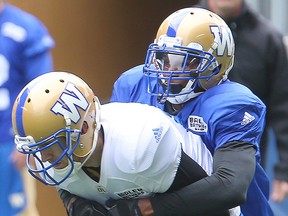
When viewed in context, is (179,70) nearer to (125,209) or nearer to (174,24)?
(174,24)

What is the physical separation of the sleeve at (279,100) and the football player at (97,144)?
160 cm

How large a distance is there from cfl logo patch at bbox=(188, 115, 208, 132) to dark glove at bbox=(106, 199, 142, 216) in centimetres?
36

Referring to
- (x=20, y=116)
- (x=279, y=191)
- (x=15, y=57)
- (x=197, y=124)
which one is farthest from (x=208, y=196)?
(x=15, y=57)

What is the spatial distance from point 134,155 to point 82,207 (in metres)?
0.26

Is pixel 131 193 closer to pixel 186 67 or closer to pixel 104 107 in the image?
pixel 104 107

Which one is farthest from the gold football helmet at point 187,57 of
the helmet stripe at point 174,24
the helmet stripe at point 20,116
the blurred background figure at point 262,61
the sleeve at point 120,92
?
the blurred background figure at point 262,61

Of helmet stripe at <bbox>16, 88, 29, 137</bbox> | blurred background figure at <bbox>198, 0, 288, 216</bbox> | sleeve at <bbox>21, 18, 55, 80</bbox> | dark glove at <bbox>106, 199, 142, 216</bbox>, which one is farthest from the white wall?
helmet stripe at <bbox>16, 88, 29, 137</bbox>

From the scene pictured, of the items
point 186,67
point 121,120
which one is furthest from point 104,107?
point 186,67

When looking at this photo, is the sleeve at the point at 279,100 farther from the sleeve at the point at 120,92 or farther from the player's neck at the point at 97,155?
the player's neck at the point at 97,155

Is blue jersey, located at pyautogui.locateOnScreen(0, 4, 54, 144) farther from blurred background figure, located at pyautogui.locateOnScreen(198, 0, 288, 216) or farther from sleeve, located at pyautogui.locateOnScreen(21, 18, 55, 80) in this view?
blurred background figure, located at pyautogui.locateOnScreen(198, 0, 288, 216)

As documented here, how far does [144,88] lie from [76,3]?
2789 millimetres

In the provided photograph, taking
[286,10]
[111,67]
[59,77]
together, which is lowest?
[111,67]

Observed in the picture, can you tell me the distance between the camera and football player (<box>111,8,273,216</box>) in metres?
2.92

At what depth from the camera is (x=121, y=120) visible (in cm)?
293
